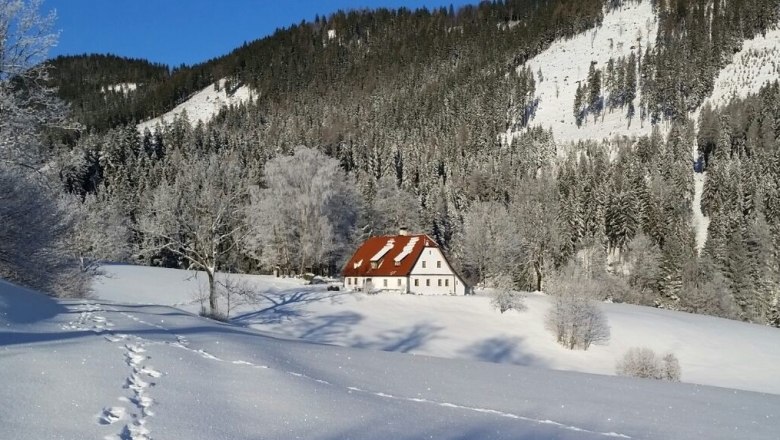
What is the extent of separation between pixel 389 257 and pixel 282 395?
53.2 metres

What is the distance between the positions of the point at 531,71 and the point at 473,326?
162m

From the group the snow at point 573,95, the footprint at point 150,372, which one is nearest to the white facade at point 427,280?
the footprint at point 150,372

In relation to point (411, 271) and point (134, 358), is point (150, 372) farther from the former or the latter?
point (411, 271)

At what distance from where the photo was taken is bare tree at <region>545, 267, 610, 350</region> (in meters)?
40.8

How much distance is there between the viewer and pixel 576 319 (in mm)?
40812

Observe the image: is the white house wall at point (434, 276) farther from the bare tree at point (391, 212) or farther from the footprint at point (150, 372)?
the footprint at point (150, 372)

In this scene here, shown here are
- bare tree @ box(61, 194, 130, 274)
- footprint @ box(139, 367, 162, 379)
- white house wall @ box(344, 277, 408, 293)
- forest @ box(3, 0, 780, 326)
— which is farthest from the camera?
forest @ box(3, 0, 780, 326)

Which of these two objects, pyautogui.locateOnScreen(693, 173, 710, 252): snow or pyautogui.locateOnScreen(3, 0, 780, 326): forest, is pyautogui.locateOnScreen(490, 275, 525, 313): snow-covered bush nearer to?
pyautogui.locateOnScreen(3, 0, 780, 326): forest

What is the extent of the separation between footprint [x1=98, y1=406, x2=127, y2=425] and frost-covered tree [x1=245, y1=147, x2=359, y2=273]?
179ft

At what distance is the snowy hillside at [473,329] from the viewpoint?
119 feet

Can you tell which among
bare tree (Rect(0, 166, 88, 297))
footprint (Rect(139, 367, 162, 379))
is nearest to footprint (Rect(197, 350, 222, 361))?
footprint (Rect(139, 367, 162, 379))

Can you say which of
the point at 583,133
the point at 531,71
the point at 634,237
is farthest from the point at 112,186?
the point at 531,71

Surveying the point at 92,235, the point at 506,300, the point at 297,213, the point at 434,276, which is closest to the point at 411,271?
the point at 434,276

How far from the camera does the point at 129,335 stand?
11625mm
